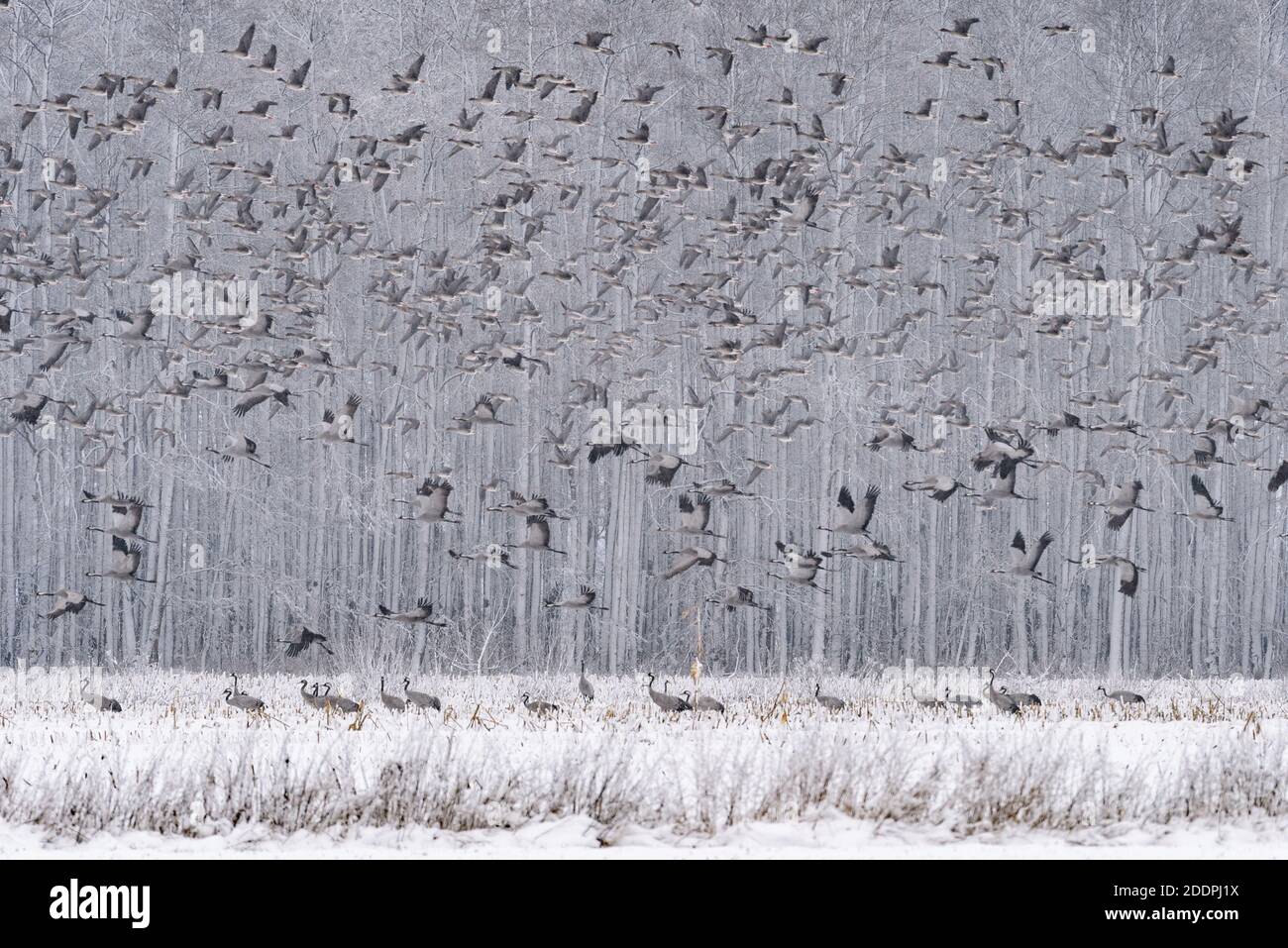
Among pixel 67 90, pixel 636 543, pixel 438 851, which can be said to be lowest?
pixel 438 851

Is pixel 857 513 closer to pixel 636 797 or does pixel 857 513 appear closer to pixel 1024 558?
pixel 1024 558

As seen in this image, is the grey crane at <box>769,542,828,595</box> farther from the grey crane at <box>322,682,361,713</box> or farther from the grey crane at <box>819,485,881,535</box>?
the grey crane at <box>322,682,361,713</box>

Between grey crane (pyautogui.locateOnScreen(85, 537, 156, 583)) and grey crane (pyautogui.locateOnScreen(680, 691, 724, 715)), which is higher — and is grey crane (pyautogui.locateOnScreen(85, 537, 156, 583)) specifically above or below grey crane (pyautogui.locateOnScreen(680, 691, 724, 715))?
above

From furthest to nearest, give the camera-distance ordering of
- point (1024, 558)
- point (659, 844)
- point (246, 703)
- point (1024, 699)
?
point (1024, 558) < point (1024, 699) < point (246, 703) < point (659, 844)

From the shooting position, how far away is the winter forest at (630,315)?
73.6 feet

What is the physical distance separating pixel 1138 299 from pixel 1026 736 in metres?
11.6

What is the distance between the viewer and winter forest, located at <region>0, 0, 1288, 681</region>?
22.4m

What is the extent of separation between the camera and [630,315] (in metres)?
23.6

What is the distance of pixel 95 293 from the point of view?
2545 cm

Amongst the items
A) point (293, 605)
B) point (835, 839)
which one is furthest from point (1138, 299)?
point (835, 839)

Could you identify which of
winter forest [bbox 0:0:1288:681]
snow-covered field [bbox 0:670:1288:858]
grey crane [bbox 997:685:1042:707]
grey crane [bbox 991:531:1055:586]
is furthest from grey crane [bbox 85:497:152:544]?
grey crane [bbox 991:531:1055:586]

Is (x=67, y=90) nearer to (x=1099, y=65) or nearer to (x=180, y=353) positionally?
(x=180, y=353)

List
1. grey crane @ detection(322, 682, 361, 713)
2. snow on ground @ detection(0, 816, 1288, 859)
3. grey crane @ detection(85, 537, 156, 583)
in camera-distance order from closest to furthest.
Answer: snow on ground @ detection(0, 816, 1288, 859)
grey crane @ detection(322, 682, 361, 713)
grey crane @ detection(85, 537, 156, 583)

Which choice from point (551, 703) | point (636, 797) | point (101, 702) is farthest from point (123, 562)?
point (636, 797)
